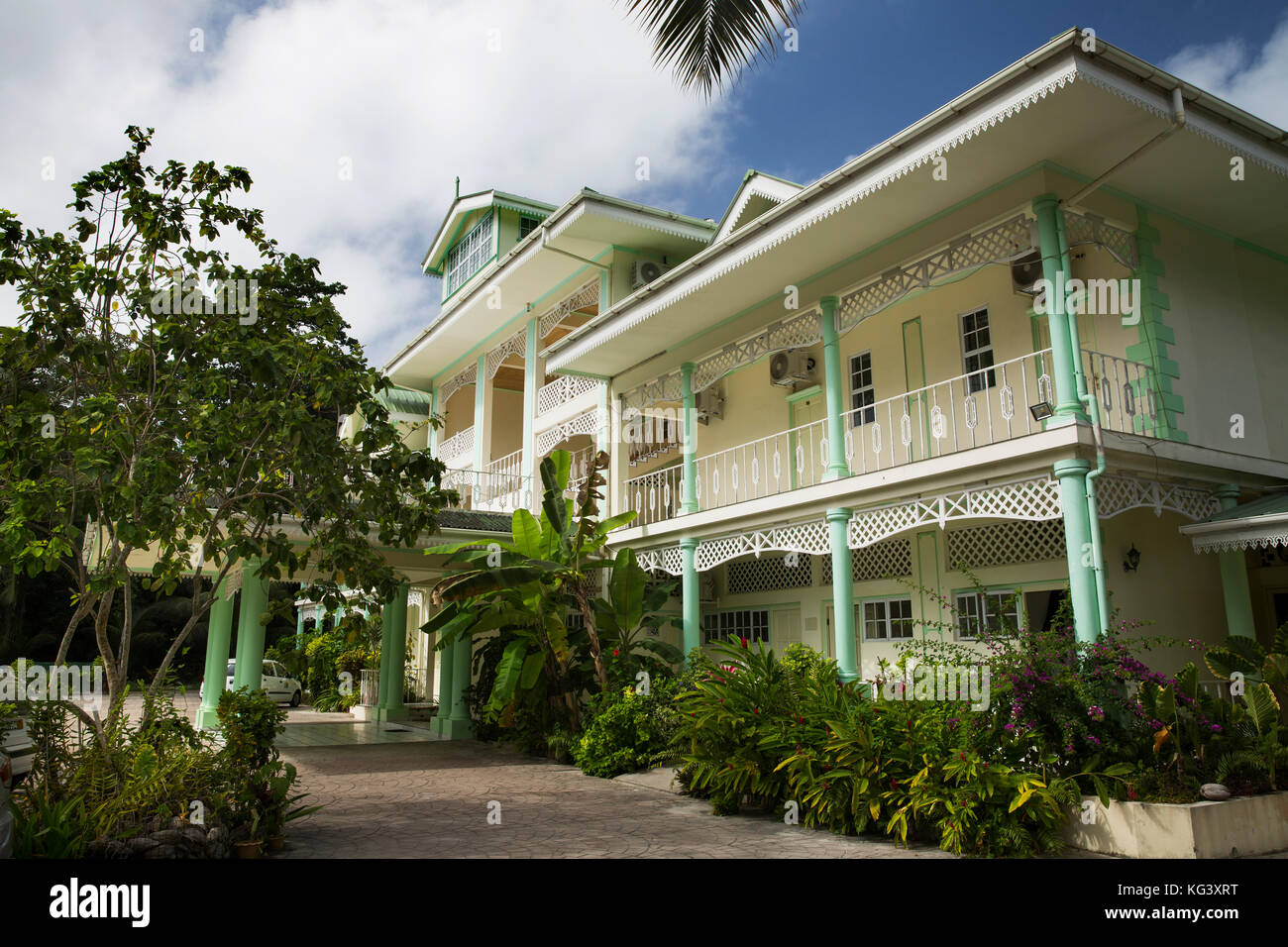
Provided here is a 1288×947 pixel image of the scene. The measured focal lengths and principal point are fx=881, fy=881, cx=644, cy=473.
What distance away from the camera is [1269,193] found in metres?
9.59

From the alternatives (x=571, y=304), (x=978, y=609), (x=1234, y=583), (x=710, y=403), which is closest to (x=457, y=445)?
(x=571, y=304)

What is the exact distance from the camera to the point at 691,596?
42.6 ft

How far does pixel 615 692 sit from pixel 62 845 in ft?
22.8

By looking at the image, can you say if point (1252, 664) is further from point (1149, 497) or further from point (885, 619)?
point (885, 619)

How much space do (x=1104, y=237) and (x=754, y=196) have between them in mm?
6188

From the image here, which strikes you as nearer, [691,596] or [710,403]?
[691,596]

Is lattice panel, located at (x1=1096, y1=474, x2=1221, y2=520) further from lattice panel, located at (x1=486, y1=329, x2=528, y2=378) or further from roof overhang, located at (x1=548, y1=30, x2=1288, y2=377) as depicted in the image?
lattice panel, located at (x1=486, y1=329, x2=528, y2=378)

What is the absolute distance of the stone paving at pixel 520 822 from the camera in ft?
22.5

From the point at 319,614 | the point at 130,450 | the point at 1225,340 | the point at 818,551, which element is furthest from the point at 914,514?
the point at 319,614

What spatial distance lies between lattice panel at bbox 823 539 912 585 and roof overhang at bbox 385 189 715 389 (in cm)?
659

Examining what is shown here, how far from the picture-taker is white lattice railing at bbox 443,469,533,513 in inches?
687

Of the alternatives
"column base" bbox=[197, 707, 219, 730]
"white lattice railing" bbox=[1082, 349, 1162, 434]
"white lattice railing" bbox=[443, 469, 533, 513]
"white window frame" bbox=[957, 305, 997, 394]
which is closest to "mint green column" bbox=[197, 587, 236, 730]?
"column base" bbox=[197, 707, 219, 730]

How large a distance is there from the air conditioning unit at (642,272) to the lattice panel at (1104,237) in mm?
8245

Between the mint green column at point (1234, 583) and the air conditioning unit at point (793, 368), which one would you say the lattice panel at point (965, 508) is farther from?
the air conditioning unit at point (793, 368)
